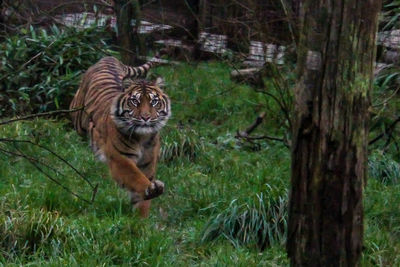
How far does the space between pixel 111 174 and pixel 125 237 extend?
1.84 meters

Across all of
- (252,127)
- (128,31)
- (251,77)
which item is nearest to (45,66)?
(128,31)

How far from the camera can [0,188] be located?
6.42 m

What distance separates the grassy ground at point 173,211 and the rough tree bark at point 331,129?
2.09 ft

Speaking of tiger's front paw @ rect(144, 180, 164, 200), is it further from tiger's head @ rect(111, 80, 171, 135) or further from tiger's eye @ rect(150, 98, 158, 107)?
tiger's eye @ rect(150, 98, 158, 107)

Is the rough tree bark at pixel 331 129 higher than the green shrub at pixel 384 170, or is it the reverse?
the rough tree bark at pixel 331 129

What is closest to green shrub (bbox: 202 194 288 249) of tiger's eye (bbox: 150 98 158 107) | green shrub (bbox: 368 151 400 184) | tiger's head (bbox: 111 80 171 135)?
tiger's head (bbox: 111 80 171 135)

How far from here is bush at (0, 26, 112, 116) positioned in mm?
9617

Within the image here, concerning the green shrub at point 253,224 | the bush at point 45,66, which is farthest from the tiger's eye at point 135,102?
the bush at point 45,66

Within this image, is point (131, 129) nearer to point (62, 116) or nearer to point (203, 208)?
point (203, 208)

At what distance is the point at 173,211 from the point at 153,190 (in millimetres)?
254

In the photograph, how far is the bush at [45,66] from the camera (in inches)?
379

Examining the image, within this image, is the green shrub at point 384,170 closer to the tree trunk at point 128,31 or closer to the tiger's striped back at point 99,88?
the tiger's striped back at point 99,88

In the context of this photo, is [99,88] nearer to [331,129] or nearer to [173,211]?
[173,211]

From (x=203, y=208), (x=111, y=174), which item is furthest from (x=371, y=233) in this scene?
(x=111, y=174)
